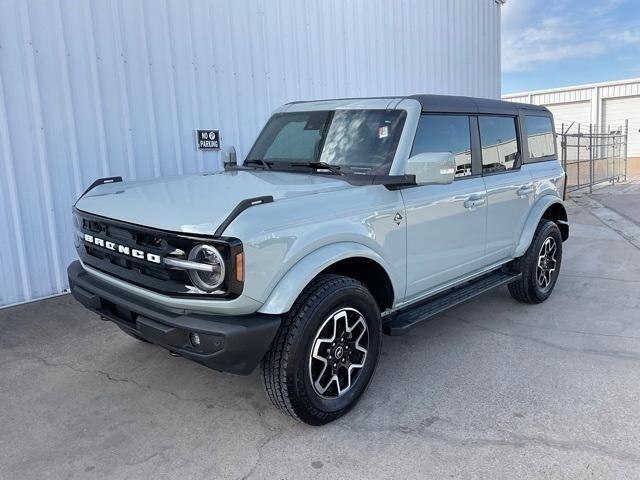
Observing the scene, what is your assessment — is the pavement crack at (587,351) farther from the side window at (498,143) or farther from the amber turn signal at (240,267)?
the amber turn signal at (240,267)

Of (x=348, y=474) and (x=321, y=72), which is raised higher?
A: (x=321, y=72)

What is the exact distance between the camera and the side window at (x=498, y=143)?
443cm

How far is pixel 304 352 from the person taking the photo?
9.28 feet

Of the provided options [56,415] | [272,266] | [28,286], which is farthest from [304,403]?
[28,286]

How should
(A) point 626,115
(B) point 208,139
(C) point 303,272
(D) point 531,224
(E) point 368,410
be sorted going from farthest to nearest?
(A) point 626,115
(B) point 208,139
(D) point 531,224
(E) point 368,410
(C) point 303,272

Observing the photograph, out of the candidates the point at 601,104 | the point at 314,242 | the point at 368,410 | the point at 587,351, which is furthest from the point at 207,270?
the point at 601,104

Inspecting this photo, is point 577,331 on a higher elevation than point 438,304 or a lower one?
lower

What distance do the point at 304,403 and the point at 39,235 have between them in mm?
3845

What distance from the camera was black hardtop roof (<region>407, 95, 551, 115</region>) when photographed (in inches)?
153

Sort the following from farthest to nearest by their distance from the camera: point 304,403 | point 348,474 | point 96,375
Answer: point 96,375 < point 304,403 < point 348,474

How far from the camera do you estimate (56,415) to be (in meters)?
3.21

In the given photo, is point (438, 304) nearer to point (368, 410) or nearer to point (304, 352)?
point (368, 410)

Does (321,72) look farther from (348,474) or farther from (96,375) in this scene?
(348,474)

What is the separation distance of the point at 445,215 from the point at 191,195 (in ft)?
5.98
